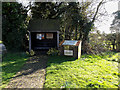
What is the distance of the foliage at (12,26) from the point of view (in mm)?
9034

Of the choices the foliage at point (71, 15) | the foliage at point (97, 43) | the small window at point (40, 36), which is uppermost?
the foliage at point (71, 15)

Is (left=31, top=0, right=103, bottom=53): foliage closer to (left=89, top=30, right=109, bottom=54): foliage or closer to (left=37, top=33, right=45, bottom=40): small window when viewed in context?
(left=89, top=30, right=109, bottom=54): foliage

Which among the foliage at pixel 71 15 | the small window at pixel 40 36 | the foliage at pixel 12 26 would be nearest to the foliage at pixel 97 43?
the foliage at pixel 71 15

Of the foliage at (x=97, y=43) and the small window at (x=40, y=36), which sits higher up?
the small window at (x=40, y=36)

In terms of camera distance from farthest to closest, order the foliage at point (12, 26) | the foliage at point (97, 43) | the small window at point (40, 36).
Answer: the small window at point (40, 36) → the foliage at point (97, 43) → the foliage at point (12, 26)

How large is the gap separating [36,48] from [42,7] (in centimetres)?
526

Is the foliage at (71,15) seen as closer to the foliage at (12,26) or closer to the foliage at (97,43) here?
the foliage at (97,43)

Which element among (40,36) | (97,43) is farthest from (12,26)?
(97,43)

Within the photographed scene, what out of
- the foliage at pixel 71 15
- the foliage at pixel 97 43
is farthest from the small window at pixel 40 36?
the foliage at pixel 97 43

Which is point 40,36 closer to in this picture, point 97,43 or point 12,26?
point 12,26

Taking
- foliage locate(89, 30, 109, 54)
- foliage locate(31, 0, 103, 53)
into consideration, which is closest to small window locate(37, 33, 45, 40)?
foliage locate(31, 0, 103, 53)

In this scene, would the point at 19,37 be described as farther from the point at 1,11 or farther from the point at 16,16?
the point at 1,11

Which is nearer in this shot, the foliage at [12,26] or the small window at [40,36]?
the foliage at [12,26]

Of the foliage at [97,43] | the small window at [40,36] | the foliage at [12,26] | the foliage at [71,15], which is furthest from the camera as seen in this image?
the small window at [40,36]
